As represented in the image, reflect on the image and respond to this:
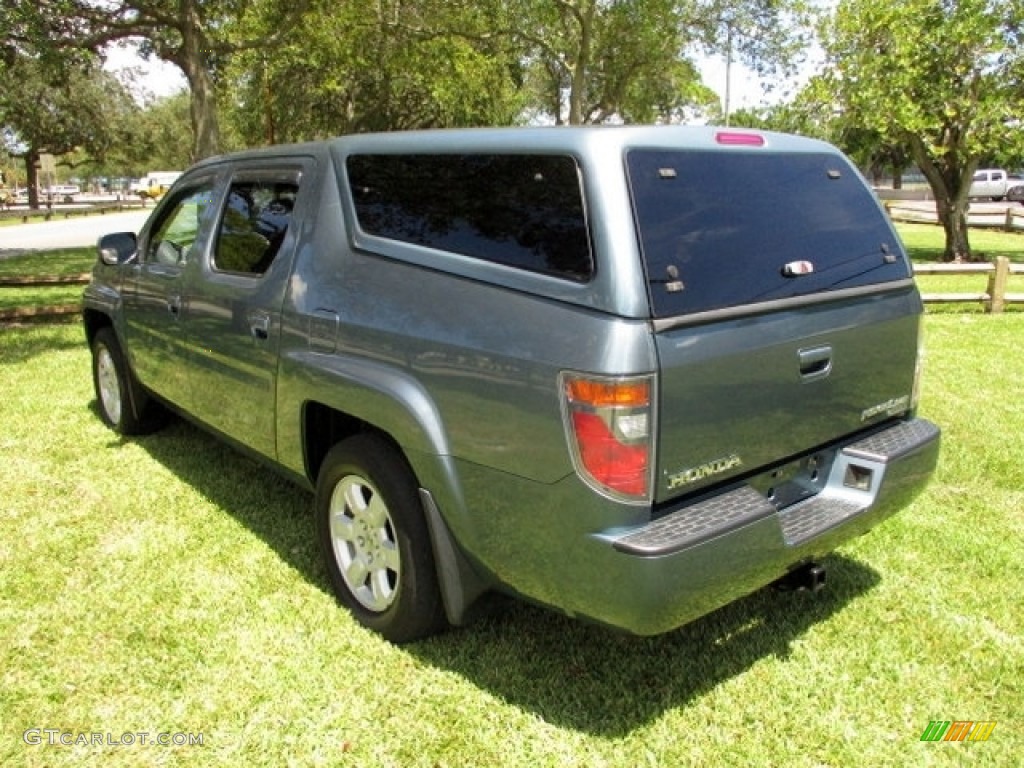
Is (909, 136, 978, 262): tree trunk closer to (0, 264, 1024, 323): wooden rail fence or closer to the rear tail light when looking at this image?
(0, 264, 1024, 323): wooden rail fence

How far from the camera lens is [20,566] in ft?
12.8

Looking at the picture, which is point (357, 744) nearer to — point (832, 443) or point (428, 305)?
point (428, 305)

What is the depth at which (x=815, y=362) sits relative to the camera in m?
2.86

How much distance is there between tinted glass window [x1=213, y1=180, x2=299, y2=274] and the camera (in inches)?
146

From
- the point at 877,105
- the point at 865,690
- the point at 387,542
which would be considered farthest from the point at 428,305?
the point at 877,105

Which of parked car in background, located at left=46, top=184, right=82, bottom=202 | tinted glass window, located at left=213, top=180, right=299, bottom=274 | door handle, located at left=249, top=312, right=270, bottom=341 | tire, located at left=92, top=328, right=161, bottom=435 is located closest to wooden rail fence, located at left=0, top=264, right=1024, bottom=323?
tire, located at left=92, top=328, right=161, bottom=435

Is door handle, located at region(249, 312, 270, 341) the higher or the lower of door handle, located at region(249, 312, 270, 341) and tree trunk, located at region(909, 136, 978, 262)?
the lower

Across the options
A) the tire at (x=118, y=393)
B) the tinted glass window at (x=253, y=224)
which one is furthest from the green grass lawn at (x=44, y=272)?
the tinted glass window at (x=253, y=224)

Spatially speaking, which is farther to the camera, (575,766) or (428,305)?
(428,305)

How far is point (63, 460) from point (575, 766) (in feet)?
13.2

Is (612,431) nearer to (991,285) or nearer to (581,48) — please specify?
(991,285)

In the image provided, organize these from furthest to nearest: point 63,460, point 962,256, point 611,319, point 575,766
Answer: point 962,256, point 63,460, point 575,766, point 611,319

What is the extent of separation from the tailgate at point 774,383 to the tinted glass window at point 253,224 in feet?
6.45

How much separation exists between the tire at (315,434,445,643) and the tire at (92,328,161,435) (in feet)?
8.33
